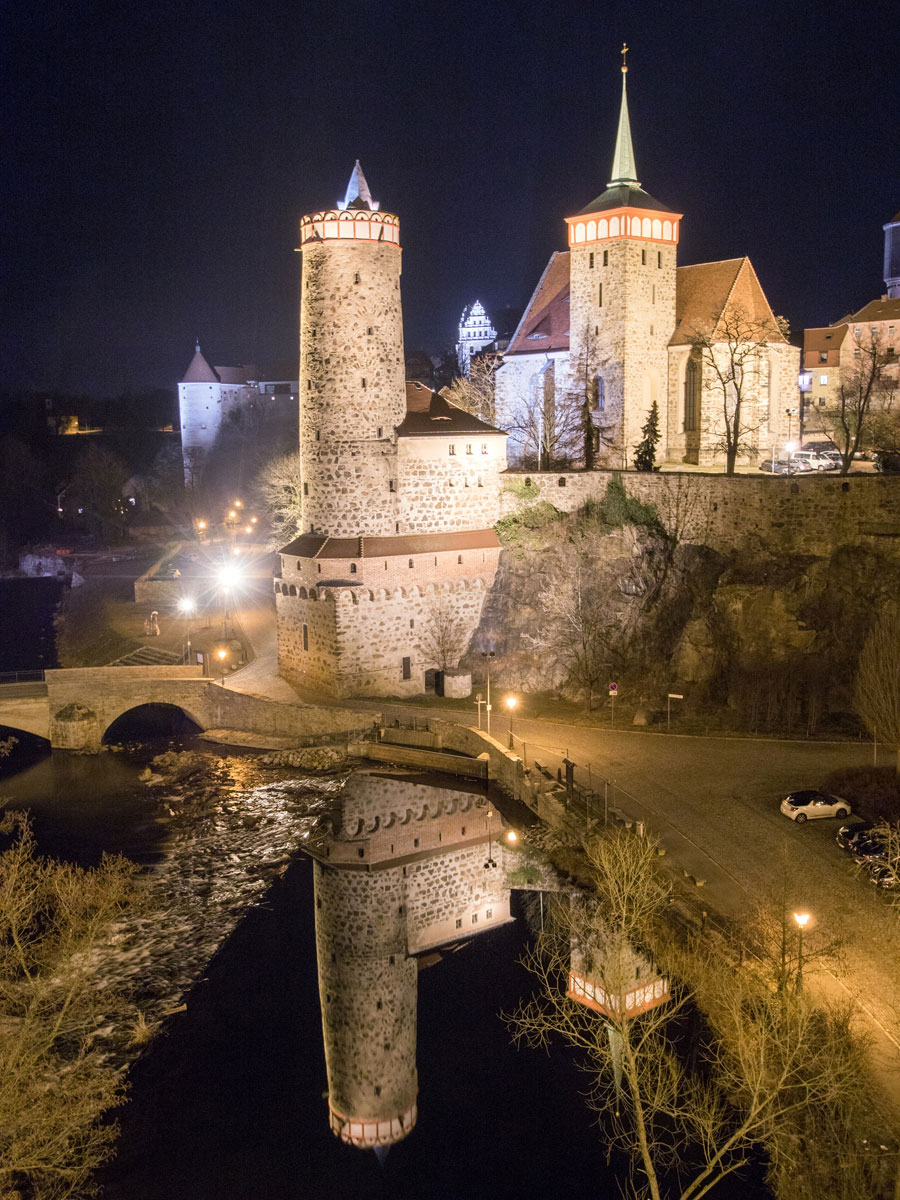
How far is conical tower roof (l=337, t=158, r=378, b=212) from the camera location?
34688 millimetres

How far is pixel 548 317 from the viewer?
1898 inches

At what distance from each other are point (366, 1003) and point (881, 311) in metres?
49.6

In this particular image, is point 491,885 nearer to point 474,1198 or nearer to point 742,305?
point 474,1198

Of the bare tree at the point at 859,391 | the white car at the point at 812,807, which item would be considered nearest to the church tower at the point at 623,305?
the bare tree at the point at 859,391

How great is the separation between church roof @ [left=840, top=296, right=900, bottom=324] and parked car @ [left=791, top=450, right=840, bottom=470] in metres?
13.8

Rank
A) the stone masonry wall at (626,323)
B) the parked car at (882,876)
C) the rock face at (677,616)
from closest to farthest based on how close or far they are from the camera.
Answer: the parked car at (882,876) → the rock face at (677,616) → the stone masonry wall at (626,323)

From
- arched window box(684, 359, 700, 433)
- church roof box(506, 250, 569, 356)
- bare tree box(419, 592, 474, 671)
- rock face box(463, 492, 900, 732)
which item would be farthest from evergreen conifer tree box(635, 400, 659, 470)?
bare tree box(419, 592, 474, 671)

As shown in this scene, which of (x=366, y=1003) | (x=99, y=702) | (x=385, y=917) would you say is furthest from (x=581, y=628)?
(x=366, y=1003)

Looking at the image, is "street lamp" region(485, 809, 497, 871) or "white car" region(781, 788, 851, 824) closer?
"white car" region(781, 788, 851, 824)

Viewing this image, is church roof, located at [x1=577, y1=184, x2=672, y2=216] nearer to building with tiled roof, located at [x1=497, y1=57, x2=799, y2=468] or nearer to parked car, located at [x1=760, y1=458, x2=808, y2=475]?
building with tiled roof, located at [x1=497, y1=57, x2=799, y2=468]

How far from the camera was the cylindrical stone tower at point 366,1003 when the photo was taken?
17453 millimetres

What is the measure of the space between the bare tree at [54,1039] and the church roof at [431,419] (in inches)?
722

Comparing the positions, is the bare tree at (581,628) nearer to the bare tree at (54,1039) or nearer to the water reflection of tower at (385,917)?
the water reflection of tower at (385,917)

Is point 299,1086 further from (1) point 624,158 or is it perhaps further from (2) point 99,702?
(1) point 624,158
